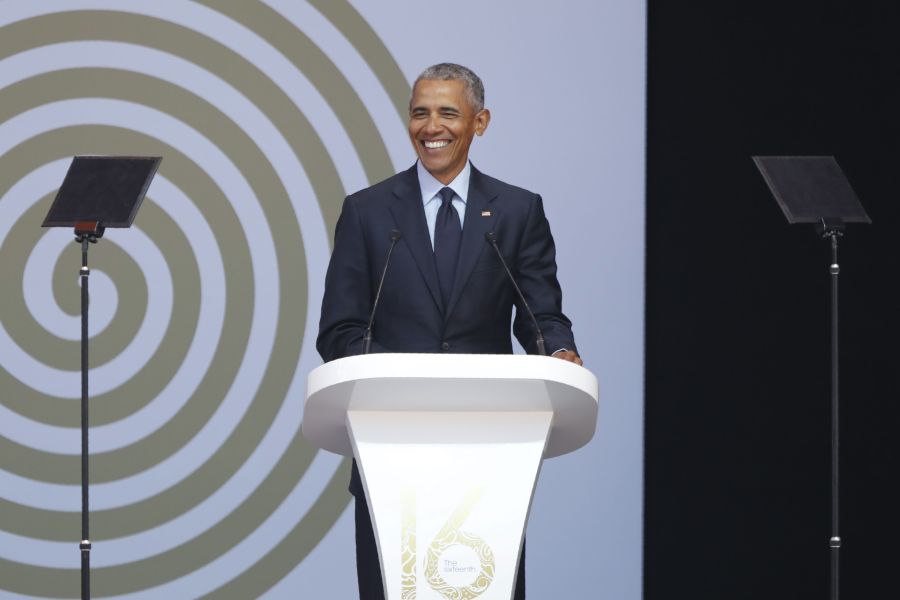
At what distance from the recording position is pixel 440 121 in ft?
10.4

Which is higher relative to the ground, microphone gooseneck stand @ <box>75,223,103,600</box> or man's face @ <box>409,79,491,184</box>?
man's face @ <box>409,79,491,184</box>

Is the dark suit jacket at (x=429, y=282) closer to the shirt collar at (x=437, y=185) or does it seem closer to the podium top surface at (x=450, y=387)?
the shirt collar at (x=437, y=185)

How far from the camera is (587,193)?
4621 millimetres

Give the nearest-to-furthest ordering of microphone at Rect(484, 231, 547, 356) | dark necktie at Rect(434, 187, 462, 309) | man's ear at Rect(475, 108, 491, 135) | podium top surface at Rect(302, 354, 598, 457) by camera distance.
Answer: podium top surface at Rect(302, 354, 598, 457) < microphone at Rect(484, 231, 547, 356) < dark necktie at Rect(434, 187, 462, 309) < man's ear at Rect(475, 108, 491, 135)

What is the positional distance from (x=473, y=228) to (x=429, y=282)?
0.53 feet

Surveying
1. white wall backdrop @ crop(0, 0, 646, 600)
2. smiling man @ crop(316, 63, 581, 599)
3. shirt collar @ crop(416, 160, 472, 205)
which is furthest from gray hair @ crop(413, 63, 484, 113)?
white wall backdrop @ crop(0, 0, 646, 600)

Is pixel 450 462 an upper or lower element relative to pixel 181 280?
lower

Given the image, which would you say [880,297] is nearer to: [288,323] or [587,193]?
[587,193]

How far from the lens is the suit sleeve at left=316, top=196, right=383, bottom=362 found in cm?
304

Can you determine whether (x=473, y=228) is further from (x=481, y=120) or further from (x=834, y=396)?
(x=834, y=396)

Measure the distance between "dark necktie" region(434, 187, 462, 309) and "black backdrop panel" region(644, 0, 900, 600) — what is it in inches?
47.5

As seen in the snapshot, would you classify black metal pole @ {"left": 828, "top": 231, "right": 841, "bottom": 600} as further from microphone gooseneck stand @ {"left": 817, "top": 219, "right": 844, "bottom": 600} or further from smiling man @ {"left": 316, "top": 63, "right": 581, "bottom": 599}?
smiling man @ {"left": 316, "top": 63, "right": 581, "bottom": 599}

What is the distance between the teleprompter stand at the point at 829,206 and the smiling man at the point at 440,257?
2.13 feet

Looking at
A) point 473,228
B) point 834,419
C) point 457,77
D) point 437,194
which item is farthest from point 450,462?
point 834,419
